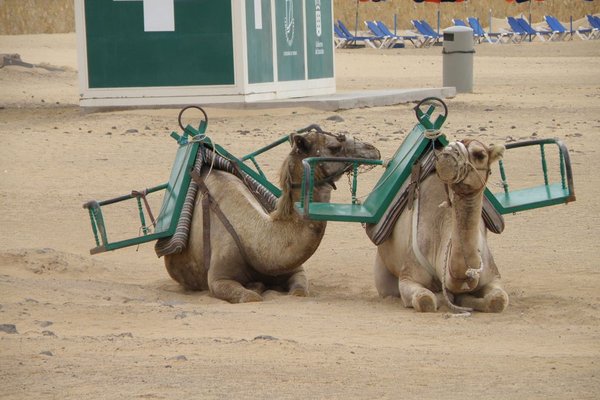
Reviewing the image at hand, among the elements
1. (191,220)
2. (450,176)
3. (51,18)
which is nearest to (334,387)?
(450,176)

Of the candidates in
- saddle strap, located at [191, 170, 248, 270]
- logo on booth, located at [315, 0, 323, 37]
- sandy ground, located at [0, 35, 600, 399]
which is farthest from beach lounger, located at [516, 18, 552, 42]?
saddle strap, located at [191, 170, 248, 270]

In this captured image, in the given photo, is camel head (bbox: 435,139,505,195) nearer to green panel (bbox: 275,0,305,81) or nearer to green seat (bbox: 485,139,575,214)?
green seat (bbox: 485,139,575,214)

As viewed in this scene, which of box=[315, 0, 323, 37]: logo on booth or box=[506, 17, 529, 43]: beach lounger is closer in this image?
box=[315, 0, 323, 37]: logo on booth

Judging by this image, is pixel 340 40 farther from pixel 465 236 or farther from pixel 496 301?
pixel 465 236

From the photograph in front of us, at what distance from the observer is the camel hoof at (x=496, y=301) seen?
25.7ft

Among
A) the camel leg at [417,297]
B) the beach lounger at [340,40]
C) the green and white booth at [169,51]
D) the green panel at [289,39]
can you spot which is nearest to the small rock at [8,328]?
the camel leg at [417,297]

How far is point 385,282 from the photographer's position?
8.79m

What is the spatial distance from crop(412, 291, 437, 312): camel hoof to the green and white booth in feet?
41.6

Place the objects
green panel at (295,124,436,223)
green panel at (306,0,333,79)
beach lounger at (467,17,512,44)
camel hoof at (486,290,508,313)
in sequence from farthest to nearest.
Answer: beach lounger at (467,17,512,44)
green panel at (306,0,333,79)
green panel at (295,124,436,223)
camel hoof at (486,290,508,313)

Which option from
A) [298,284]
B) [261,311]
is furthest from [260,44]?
[261,311]

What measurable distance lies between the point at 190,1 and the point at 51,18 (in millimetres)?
35888

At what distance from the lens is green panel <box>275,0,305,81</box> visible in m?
21.6

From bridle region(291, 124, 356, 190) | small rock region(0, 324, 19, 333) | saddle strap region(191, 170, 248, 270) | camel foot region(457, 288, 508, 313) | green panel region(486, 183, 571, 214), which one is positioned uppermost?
bridle region(291, 124, 356, 190)

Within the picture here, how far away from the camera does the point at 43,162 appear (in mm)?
16109
